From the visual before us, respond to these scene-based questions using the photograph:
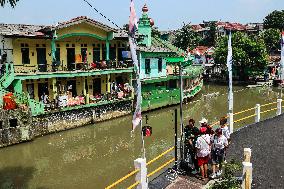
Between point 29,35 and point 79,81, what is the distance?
6765 mm

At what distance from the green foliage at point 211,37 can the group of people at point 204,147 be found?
74.6 m

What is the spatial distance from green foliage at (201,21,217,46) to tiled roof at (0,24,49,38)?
5986cm

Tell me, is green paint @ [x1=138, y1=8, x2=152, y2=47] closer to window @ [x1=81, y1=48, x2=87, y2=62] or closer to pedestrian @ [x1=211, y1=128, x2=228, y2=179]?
window @ [x1=81, y1=48, x2=87, y2=62]

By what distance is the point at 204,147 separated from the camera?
10.4 metres

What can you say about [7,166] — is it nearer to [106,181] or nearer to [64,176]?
[64,176]

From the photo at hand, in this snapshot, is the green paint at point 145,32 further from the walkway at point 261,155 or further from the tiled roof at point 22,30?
the walkway at point 261,155

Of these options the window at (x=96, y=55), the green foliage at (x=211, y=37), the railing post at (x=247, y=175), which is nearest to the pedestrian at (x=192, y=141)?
A: the railing post at (x=247, y=175)

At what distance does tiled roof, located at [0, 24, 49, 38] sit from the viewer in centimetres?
2591

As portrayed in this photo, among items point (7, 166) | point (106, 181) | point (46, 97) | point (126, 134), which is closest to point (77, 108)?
point (46, 97)

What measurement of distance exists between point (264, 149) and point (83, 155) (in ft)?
40.2

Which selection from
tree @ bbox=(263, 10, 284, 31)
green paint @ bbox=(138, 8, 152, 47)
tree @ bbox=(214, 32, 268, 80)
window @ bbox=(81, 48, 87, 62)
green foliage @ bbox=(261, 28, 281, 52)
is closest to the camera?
window @ bbox=(81, 48, 87, 62)

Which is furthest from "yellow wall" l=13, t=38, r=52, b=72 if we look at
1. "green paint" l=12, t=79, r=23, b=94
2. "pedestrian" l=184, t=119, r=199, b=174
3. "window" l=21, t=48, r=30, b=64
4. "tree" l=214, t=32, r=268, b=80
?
"tree" l=214, t=32, r=268, b=80

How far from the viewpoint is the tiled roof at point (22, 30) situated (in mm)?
25906

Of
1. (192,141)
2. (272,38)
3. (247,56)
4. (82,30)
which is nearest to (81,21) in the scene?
(82,30)
